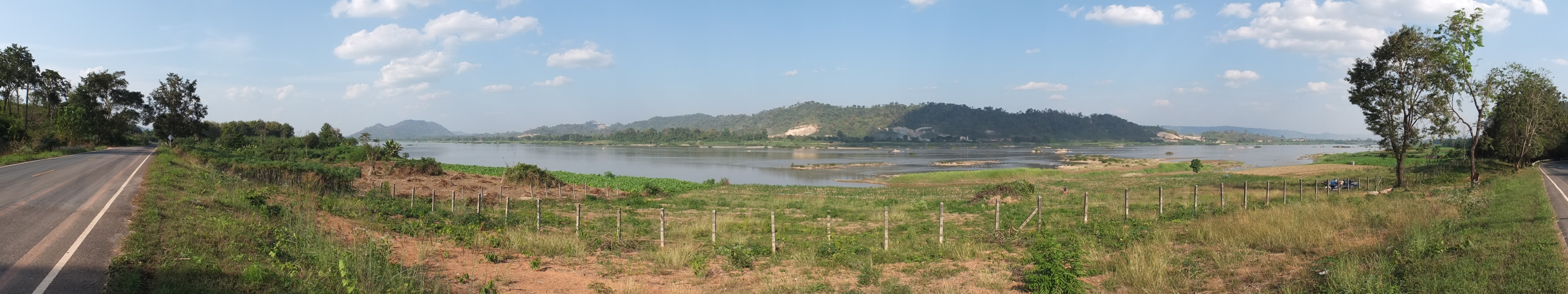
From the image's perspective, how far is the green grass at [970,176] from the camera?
157ft

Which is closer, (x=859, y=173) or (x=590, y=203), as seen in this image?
(x=590, y=203)

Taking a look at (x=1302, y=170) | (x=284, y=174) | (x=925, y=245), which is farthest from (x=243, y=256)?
(x=1302, y=170)

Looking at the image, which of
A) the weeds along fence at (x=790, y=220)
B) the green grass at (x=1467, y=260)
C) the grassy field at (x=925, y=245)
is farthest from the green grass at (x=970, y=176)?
the green grass at (x=1467, y=260)

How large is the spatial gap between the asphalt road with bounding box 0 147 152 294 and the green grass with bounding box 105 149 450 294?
23cm

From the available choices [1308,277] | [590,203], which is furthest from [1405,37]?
[590,203]

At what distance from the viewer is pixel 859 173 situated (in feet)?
203

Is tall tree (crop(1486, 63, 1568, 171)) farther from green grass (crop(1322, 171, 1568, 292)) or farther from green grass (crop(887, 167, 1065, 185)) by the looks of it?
green grass (crop(887, 167, 1065, 185))

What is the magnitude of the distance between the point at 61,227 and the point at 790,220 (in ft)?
43.1

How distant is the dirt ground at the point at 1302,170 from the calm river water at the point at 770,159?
2192 cm

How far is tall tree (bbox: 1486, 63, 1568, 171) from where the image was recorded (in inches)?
936

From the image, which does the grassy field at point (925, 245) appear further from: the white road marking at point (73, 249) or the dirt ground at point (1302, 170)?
the dirt ground at point (1302, 170)

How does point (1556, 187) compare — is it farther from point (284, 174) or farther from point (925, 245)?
point (284, 174)

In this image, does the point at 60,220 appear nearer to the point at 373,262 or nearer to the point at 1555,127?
the point at 373,262

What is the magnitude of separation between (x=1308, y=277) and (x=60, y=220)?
16652 millimetres
